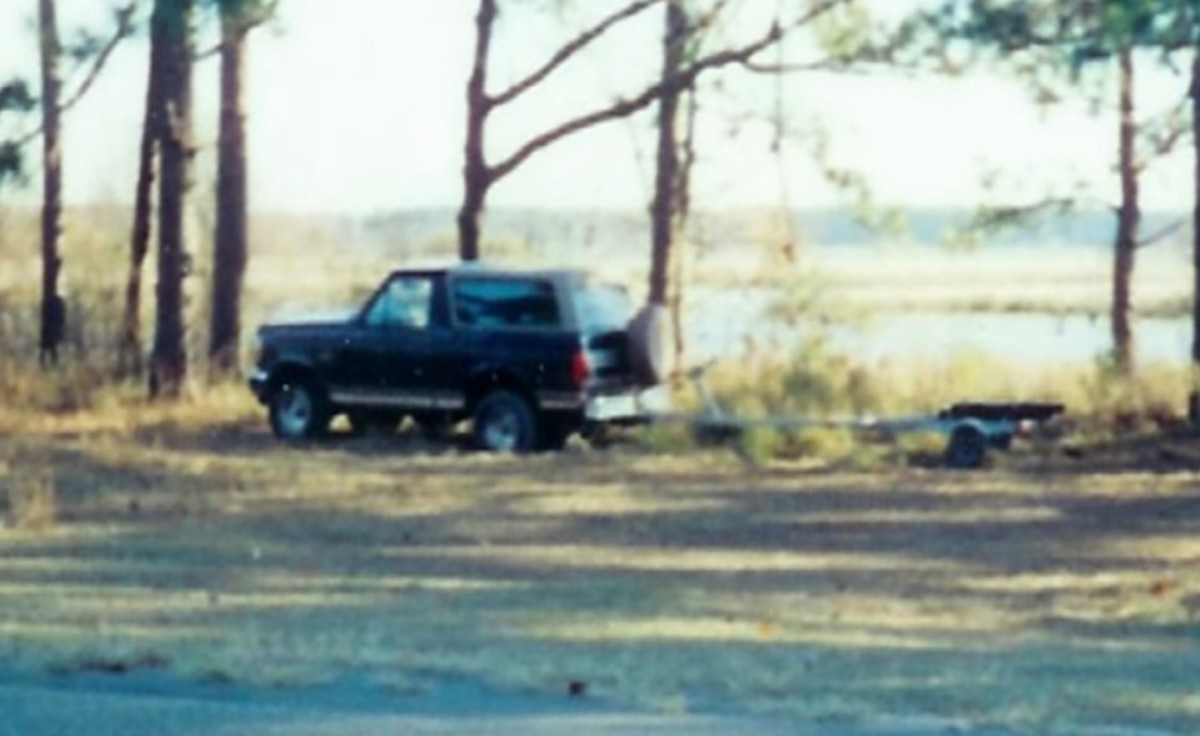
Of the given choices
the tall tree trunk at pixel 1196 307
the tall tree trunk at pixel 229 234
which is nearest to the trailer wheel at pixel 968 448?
the tall tree trunk at pixel 1196 307

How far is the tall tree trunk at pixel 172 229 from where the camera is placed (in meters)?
35.0

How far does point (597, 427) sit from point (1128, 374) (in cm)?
669

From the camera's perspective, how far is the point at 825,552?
22219 millimetres

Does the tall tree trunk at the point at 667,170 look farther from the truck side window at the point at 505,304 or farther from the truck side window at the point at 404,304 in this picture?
the truck side window at the point at 505,304

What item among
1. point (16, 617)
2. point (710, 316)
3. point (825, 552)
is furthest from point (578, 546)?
point (710, 316)

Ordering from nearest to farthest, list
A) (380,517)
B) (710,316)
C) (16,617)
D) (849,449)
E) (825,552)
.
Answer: (16,617) < (825,552) < (380,517) < (849,449) < (710,316)

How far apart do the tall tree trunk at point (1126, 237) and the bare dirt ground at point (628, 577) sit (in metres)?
9.45

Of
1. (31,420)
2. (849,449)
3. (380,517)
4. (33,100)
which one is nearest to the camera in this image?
(380,517)

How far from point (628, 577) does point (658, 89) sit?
53.5 feet

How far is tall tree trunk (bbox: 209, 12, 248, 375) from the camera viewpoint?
3803 cm

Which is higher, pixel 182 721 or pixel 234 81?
pixel 234 81

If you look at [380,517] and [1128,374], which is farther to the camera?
[1128,374]

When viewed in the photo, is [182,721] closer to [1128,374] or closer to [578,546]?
[578,546]

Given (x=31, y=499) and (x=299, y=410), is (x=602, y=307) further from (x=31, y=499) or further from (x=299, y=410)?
(x=31, y=499)
